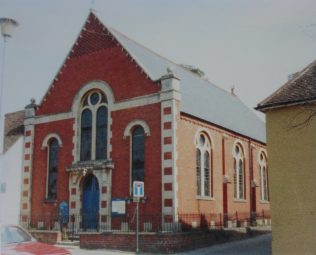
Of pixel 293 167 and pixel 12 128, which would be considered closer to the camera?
pixel 293 167

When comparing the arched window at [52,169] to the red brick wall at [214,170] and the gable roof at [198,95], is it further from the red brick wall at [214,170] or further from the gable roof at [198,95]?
the red brick wall at [214,170]

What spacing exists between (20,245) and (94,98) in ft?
53.8

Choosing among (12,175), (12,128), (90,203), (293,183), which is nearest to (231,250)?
(293,183)

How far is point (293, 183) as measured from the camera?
16328mm

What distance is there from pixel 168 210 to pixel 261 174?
14.6m

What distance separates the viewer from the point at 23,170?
2800 centimetres

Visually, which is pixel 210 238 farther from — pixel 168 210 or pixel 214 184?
pixel 214 184

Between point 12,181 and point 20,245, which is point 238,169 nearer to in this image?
point 12,181

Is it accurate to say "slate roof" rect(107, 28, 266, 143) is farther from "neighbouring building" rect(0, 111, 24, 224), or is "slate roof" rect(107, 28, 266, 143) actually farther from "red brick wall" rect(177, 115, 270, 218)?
"neighbouring building" rect(0, 111, 24, 224)

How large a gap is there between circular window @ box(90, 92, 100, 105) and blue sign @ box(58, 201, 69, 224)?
5.88 m

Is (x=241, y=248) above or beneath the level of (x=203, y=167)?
beneath

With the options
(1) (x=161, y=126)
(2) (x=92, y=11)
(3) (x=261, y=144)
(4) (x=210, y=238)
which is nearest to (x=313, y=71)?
(1) (x=161, y=126)

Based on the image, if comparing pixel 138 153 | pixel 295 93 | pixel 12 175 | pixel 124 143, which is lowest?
pixel 12 175

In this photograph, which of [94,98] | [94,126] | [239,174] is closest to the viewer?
[94,126]
